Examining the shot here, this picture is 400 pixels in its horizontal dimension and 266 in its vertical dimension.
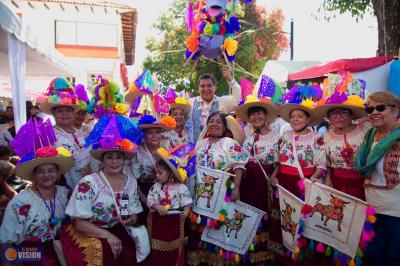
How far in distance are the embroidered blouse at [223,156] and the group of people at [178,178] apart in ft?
0.04

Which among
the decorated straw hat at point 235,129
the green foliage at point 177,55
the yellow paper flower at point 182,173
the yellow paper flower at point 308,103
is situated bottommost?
the yellow paper flower at point 182,173

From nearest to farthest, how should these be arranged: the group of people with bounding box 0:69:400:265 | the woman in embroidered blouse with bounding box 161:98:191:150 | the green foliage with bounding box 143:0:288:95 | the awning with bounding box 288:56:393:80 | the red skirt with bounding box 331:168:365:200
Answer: the group of people with bounding box 0:69:400:265 < the red skirt with bounding box 331:168:365:200 < the woman in embroidered blouse with bounding box 161:98:191:150 < the awning with bounding box 288:56:393:80 < the green foliage with bounding box 143:0:288:95

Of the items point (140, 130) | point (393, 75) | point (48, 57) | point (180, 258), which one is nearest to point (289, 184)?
point (180, 258)

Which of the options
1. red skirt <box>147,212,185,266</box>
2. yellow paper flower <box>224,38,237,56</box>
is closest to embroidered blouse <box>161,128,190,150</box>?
red skirt <box>147,212,185,266</box>

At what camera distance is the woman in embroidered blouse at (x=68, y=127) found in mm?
3867

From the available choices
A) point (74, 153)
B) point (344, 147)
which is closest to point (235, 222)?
point (344, 147)

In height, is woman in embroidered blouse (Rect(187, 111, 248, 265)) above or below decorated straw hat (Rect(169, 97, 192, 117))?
below

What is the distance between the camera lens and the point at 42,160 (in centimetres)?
325

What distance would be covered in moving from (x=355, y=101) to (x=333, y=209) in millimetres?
1082

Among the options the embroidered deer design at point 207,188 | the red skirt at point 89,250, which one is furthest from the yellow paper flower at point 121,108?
the red skirt at point 89,250

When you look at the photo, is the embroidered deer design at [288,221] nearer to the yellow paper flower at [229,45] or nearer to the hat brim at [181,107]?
the hat brim at [181,107]

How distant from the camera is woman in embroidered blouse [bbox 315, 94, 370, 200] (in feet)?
11.9

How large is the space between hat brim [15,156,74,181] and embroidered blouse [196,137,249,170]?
1.33 m

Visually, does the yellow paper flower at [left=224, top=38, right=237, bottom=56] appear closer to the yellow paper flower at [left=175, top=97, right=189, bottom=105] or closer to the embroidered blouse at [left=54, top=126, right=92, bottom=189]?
the yellow paper flower at [left=175, top=97, right=189, bottom=105]
